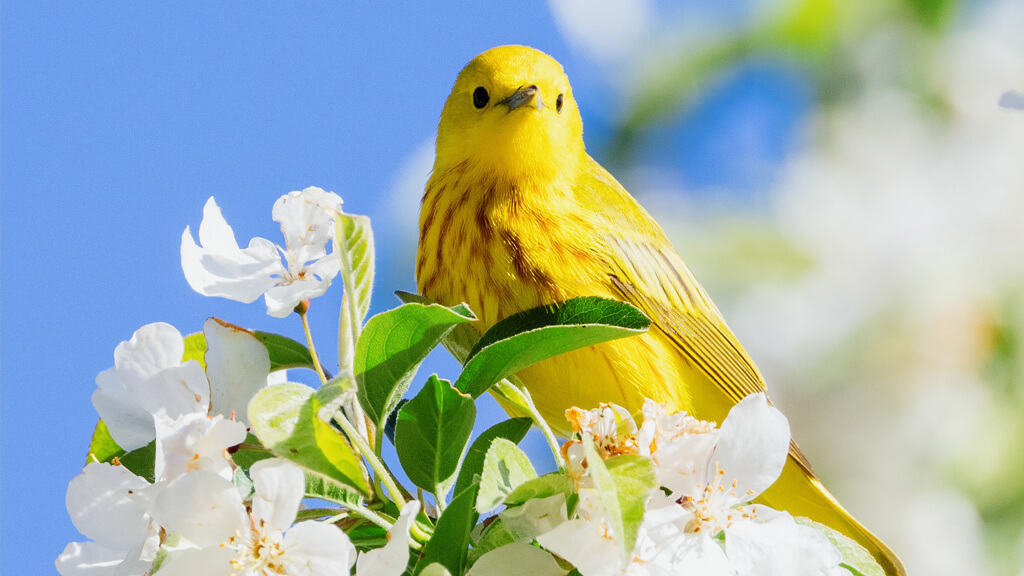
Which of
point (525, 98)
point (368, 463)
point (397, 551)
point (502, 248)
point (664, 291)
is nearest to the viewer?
point (397, 551)

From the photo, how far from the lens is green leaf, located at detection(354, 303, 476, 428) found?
33.4 inches

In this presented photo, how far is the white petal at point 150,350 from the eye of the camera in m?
0.83

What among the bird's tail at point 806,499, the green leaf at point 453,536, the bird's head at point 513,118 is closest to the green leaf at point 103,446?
the green leaf at point 453,536

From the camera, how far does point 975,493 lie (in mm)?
3830

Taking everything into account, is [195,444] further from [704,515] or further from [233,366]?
[704,515]

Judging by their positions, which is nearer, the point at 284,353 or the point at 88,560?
the point at 88,560

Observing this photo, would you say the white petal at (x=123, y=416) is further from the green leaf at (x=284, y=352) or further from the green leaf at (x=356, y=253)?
the green leaf at (x=356, y=253)

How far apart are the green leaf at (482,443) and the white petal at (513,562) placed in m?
0.09

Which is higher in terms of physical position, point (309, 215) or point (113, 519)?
point (309, 215)

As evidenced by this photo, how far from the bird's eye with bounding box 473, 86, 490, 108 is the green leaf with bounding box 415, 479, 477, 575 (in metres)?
1.17

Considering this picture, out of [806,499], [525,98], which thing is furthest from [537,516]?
[806,499]

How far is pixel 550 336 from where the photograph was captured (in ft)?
2.92

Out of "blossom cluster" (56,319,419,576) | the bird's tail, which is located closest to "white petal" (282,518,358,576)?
"blossom cluster" (56,319,419,576)

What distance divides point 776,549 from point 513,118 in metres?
1.13
